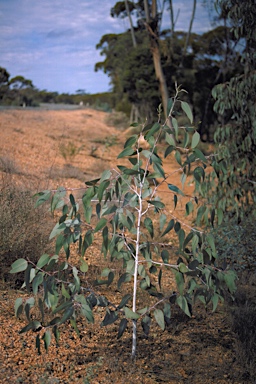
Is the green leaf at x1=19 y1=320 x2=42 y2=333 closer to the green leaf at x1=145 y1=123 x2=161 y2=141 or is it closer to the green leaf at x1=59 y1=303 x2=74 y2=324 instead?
the green leaf at x1=59 y1=303 x2=74 y2=324

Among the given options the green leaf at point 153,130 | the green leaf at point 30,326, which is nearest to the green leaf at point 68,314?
the green leaf at point 30,326

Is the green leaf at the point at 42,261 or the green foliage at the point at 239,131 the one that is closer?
the green leaf at the point at 42,261

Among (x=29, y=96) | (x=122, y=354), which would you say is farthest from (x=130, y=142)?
(x=29, y=96)

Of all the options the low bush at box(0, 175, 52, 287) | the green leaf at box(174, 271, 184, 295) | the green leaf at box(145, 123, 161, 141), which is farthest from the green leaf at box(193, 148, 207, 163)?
the low bush at box(0, 175, 52, 287)

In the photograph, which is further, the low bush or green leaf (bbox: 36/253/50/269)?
the low bush

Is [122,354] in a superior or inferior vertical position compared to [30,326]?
inferior

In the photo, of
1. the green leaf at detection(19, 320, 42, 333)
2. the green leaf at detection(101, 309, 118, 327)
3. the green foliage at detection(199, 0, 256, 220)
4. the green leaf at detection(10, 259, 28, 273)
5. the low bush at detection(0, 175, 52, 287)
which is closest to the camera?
the green leaf at detection(19, 320, 42, 333)

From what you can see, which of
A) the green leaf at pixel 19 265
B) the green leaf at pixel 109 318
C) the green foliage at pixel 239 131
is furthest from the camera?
the green foliage at pixel 239 131

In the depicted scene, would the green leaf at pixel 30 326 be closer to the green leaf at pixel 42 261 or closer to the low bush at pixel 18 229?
the green leaf at pixel 42 261

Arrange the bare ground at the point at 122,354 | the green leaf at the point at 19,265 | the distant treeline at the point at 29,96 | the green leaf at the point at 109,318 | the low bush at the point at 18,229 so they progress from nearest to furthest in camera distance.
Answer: the green leaf at the point at 19,265 → the green leaf at the point at 109,318 → the bare ground at the point at 122,354 → the low bush at the point at 18,229 → the distant treeline at the point at 29,96

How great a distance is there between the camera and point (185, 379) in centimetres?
289

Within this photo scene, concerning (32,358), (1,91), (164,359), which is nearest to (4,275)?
(32,358)

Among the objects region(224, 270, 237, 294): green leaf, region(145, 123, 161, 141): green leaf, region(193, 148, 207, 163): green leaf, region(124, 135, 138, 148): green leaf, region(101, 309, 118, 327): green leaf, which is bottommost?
region(101, 309, 118, 327): green leaf

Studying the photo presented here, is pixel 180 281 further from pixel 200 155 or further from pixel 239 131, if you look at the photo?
pixel 239 131
